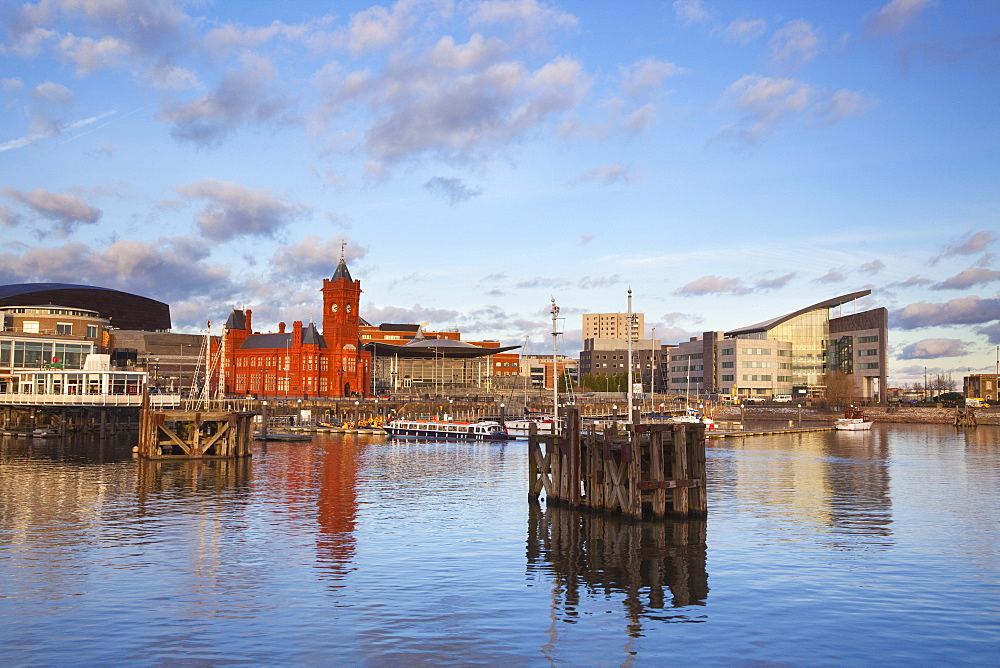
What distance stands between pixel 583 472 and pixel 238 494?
22.2m

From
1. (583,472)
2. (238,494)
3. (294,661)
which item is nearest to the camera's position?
(294,661)

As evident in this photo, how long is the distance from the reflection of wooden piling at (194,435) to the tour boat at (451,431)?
36.3 meters

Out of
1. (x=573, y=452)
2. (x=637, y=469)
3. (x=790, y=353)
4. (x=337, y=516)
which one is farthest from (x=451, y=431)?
(x=790, y=353)

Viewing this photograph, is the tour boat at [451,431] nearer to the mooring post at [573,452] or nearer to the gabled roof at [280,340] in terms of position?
the gabled roof at [280,340]

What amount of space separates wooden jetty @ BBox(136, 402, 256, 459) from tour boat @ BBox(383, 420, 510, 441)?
36.3 m

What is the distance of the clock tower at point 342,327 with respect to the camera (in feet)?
541

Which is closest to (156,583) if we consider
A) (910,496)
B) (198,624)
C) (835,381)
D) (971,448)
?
(198,624)

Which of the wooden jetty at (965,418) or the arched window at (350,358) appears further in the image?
the arched window at (350,358)

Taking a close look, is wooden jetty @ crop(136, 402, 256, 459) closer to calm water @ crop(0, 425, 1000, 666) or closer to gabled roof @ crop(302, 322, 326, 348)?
calm water @ crop(0, 425, 1000, 666)

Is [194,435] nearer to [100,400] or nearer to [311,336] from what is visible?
[100,400]

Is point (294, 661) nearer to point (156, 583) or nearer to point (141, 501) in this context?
point (156, 583)

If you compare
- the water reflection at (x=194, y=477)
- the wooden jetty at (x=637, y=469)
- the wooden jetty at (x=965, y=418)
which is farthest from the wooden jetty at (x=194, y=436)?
the wooden jetty at (x=965, y=418)

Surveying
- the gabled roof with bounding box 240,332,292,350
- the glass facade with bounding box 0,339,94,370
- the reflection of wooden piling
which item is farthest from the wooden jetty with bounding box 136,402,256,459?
the gabled roof with bounding box 240,332,292,350

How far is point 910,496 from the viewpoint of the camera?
51.6 m
